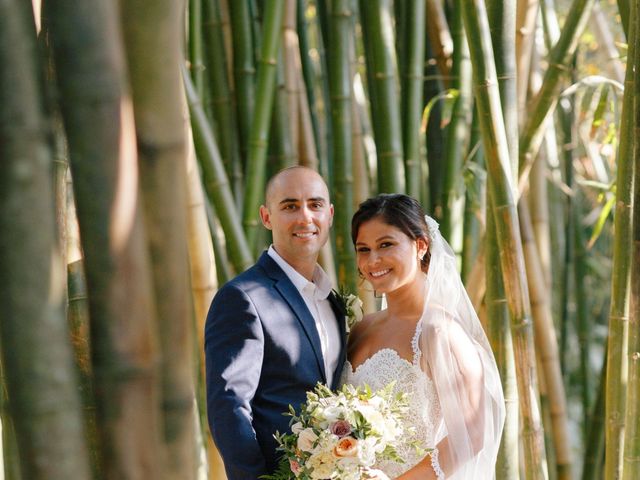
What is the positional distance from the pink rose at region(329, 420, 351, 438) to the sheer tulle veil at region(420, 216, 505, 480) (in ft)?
1.05

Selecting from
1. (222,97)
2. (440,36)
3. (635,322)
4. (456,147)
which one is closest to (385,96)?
(456,147)

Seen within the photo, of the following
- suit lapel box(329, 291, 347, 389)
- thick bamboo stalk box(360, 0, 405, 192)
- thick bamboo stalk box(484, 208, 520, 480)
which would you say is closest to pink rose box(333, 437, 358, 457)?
suit lapel box(329, 291, 347, 389)

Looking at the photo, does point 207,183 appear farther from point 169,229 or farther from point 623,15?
point 169,229

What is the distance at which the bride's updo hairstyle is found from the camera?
219 centimetres

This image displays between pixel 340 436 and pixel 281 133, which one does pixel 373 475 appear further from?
pixel 281 133

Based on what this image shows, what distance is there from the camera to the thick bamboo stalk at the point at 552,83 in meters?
2.53

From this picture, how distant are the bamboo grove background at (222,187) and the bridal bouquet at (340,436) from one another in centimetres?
38

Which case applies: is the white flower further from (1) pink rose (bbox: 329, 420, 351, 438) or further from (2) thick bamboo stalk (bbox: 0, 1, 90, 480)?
(2) thick bamboo stalk (bbox: 0, 1, 90, 480)

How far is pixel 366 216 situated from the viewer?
220cm

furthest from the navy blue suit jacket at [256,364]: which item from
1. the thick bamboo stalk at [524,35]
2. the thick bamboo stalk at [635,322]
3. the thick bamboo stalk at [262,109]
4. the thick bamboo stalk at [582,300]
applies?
the thick bamboo stalk at [582,300]

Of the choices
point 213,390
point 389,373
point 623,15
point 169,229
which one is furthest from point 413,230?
point 169,229

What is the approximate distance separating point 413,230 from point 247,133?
3.73 ft

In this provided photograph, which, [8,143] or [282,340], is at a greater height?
[8,143]

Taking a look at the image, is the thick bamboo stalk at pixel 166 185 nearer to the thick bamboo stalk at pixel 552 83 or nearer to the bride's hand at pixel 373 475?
the bride's hand at pixel 373 475
